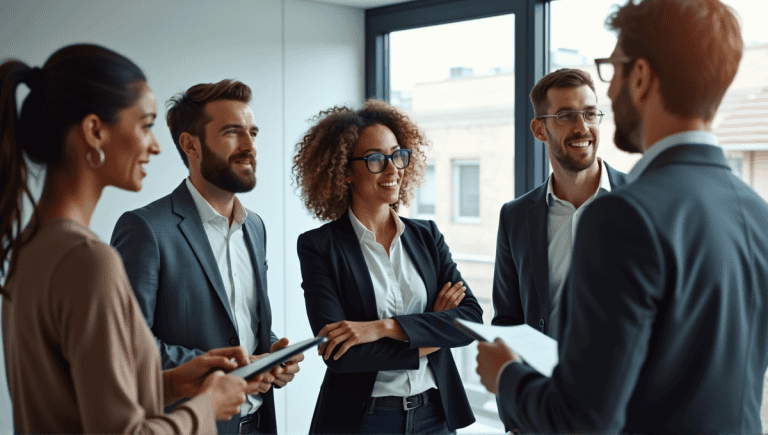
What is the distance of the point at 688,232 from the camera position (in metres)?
1.05

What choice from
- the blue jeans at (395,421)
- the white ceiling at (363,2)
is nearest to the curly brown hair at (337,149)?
the blue jeans at (395,421)

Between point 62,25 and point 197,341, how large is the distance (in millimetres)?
2032

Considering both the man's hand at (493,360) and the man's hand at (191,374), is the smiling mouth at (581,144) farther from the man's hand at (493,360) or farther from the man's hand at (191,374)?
the man's hand at (191,374)

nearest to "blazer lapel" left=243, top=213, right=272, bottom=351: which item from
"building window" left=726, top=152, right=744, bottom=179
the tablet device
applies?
the tablet device

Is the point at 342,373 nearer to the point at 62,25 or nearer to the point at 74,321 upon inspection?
the point at 74,321

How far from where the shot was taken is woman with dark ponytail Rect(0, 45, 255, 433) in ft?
3.52

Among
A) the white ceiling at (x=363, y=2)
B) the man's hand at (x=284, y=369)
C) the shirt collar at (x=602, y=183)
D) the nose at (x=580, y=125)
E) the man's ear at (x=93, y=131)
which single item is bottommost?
the man's hand at (x=284, y=369)

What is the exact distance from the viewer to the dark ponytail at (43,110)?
3.96 ft

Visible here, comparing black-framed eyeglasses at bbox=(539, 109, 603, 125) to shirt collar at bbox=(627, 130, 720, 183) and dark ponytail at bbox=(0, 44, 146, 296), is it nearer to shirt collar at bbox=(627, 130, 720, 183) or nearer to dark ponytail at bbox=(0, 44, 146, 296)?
shirt collar at bbox=(627, 130, 720, 183)

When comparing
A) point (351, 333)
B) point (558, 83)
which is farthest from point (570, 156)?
point (351, 333)

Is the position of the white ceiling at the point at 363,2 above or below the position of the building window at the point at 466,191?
above

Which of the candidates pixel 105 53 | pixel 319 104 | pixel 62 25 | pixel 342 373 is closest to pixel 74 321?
pixel 105 53

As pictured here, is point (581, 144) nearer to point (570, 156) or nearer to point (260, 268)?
point (570, 156)

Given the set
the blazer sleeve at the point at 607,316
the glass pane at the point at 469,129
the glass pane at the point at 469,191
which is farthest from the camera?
the glass pane at the point at 469,191
